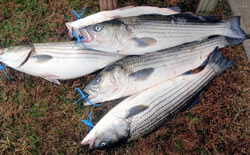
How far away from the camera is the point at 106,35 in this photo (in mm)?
2867

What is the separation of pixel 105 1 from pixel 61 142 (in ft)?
8.13

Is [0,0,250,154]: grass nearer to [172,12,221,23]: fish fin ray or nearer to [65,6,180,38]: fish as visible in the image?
[65,6,180,38]: fish

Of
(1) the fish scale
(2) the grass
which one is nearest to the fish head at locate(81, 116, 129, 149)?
(2) the grass

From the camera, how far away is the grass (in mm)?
3277

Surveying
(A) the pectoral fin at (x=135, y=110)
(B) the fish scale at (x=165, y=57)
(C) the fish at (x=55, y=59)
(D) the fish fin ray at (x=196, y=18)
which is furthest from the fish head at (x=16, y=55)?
(D) the fish fin ray at (x=196, y=18)


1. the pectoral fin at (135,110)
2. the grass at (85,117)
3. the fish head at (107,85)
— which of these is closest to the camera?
the pectoral fin at (135,110)

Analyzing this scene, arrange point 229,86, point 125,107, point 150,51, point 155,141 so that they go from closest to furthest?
1. point 125,107
2. point 150,51
3. point 155,141
4. point 229,86

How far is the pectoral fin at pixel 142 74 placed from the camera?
300 cm

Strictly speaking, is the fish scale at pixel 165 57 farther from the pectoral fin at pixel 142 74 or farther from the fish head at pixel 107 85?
the fish head at pixel 107 85

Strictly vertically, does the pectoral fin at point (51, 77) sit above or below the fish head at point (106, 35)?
below

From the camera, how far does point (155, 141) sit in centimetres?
330

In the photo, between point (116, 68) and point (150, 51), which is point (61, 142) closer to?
point (116, 68)

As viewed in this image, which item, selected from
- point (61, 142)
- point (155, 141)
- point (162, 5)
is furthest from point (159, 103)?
point (162, 5)

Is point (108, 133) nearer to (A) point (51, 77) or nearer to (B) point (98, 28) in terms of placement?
(A) point (51, 77)
